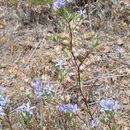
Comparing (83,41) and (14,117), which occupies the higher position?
(83,41)

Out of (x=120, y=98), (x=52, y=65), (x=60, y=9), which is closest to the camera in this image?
(x=60, y=9)

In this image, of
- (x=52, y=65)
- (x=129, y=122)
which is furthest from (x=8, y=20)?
(x=129, y=122)

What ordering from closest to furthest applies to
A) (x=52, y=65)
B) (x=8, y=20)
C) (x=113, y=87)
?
(x=113, y=87)
(x=52, y=65)
(x=8, y=20)

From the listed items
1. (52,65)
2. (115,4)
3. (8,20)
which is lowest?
(52,65)

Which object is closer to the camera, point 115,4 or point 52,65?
point 52,65

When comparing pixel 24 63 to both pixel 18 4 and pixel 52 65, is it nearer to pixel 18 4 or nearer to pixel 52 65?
pixel 52 65

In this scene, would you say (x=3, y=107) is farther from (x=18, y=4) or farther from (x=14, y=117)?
(x=18, y=4)

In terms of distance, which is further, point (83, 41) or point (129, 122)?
point (83, 41)

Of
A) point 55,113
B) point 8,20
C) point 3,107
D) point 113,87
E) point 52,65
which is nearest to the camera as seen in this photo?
point 3,107

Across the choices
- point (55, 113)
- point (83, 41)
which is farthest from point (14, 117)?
point (83, 41)
